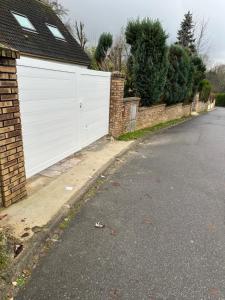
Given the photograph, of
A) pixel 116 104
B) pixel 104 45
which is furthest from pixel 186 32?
pixel 116 104

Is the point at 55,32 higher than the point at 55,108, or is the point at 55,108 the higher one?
the point at 55,32

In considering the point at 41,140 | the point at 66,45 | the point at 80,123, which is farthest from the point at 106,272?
the point at 66,45

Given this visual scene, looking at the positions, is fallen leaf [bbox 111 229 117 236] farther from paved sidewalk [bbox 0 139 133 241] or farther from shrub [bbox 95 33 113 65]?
shrub [bbox 95 33 113 65]

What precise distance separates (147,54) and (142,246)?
9083 mm

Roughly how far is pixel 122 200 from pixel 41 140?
1.82 m

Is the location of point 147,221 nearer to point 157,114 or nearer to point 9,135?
point 9,135

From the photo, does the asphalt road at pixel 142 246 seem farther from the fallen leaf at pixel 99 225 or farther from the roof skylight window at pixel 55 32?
the roof skylight window at pixel 55 32

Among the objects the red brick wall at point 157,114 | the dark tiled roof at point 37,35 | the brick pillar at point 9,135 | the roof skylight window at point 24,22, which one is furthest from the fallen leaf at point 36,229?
the roof skylight window at point 24,22

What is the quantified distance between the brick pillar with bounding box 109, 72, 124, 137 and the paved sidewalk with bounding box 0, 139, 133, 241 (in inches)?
77.0

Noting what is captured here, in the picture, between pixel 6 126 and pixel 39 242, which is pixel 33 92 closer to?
pixel 6 126

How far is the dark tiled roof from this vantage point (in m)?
11.3

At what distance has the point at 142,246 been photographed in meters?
2.95

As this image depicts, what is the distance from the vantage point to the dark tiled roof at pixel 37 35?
11273 mm

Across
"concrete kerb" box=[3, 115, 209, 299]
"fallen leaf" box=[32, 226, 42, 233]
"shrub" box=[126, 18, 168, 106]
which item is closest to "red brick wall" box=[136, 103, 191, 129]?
"shrub" box=[126, 18, 168, 106]
